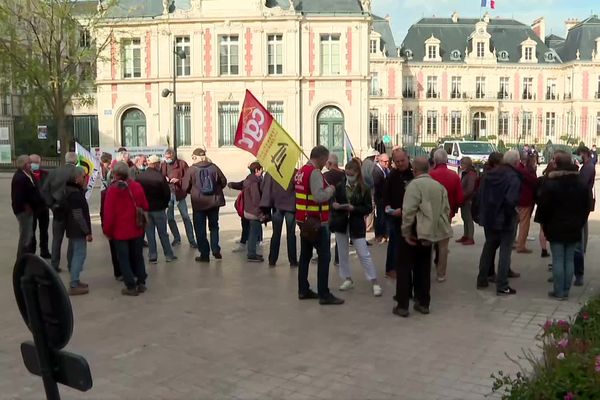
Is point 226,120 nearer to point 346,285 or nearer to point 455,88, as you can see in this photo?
point 346,285

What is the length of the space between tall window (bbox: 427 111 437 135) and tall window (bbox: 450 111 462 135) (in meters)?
1.72

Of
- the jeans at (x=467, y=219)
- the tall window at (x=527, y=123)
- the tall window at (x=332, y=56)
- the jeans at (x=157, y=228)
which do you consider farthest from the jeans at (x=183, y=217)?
the tall window at (x=527, y=123)

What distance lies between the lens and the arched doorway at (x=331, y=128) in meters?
37.3

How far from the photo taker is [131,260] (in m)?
8.56

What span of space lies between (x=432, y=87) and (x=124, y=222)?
6190 centimetres

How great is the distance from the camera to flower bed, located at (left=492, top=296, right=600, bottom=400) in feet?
12.5

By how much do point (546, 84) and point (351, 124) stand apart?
3810 centimetres

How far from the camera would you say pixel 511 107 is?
217 feet

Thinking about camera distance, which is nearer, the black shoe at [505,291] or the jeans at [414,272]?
the jeans at [414,272]

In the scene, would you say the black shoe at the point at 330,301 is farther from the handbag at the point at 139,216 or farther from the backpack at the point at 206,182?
the backpack at the point at 206,182

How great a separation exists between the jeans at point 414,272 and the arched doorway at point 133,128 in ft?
110

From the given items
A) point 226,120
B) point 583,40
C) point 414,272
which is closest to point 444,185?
point 414,272

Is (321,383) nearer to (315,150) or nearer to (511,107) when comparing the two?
(315,150)

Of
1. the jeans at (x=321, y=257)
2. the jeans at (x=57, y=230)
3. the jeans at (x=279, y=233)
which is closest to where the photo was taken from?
the jeans at (x=321, y=257)
